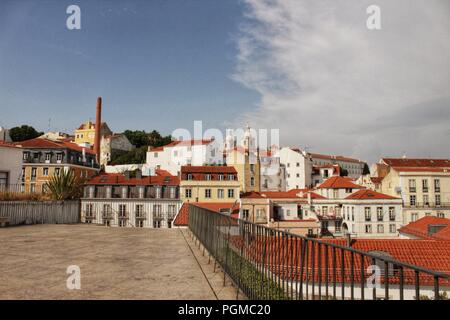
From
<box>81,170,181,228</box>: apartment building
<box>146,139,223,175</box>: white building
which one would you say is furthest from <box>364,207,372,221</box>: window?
<box>146,139,223,175</box>: white building

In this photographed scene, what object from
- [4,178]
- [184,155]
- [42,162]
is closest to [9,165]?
[4,178]

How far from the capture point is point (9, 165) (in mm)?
23469

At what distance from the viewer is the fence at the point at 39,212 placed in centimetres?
1647

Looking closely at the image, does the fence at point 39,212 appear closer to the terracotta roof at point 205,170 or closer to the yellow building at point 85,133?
the terracotta roof at point 205,170

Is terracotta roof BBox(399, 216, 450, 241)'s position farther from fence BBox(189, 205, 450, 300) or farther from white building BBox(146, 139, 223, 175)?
white building BBox(146, 139, 223, 175)

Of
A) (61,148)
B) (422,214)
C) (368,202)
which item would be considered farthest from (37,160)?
(422,214)

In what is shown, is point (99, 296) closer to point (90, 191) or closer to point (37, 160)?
point (90, 191)

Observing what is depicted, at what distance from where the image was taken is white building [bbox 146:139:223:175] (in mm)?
85312

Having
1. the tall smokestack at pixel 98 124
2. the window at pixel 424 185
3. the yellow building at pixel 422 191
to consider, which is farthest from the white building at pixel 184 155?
the window at pixel 424 185

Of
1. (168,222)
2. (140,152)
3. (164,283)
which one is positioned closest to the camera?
(164,283)

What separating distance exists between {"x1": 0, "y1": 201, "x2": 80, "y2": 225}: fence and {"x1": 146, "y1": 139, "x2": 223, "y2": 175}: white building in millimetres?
65070

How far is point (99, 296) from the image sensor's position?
457 centimetres

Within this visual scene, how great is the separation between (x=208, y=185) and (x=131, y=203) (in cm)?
1081

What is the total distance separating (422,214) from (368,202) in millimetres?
11101
